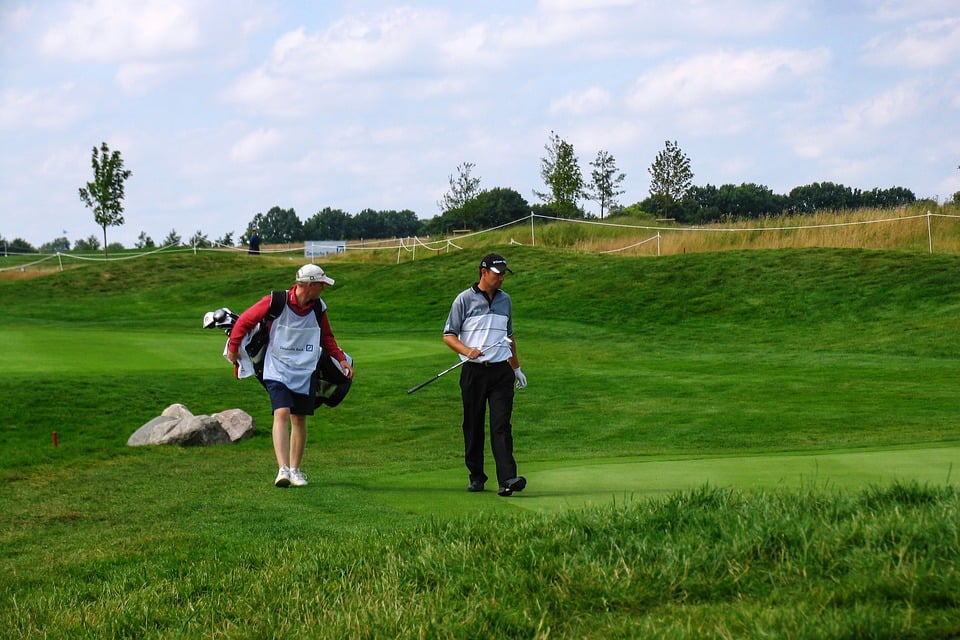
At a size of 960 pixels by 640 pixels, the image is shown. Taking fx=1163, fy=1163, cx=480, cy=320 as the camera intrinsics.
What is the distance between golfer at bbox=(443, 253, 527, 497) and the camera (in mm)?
9453

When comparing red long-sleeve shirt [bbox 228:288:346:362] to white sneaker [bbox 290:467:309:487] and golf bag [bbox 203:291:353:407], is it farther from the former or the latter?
white sneaker [bbox 290:467:309:487]

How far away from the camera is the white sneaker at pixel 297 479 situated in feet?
32.7

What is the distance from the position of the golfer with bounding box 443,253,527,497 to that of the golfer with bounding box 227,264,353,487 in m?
1.25

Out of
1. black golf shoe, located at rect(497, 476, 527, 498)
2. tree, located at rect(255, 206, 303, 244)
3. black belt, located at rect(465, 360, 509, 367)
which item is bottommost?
black golf shoe, located at rect(497, 476, 527, 498)

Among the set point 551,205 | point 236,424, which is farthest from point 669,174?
point 236,424

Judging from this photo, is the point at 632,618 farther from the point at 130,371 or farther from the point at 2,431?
the point at 130,371

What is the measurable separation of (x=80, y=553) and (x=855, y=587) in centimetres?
506

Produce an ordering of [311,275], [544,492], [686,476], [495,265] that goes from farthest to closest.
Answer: [311,275] → [495,265] → [686,476] → [544,492]

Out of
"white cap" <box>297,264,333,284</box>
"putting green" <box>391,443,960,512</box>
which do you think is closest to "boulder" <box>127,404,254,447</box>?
"putting green" <box>391,443,960,512</box>

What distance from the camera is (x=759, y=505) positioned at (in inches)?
229

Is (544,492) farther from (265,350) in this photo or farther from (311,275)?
(265,350)

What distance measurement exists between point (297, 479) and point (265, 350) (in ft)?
3.77

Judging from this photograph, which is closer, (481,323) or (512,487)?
(512,487)

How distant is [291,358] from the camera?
33.3ft
